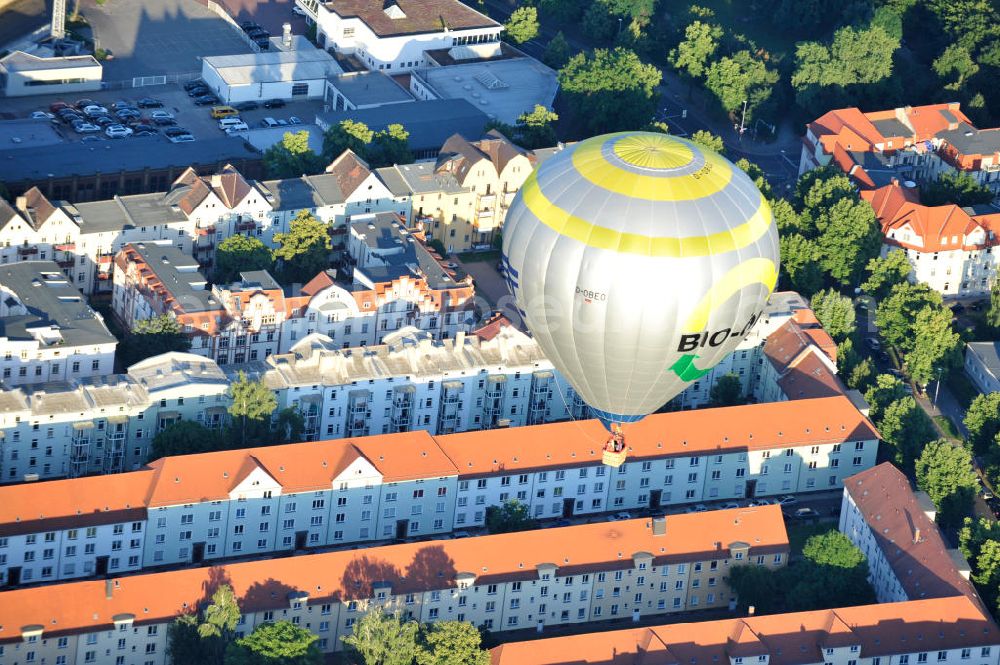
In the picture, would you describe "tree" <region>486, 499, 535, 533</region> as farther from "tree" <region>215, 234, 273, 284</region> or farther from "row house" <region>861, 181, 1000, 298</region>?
"row house" <region>861, 181, 1000, 298</region>

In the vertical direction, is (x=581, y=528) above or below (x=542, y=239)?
below

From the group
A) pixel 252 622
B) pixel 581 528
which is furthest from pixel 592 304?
pixel 252 622

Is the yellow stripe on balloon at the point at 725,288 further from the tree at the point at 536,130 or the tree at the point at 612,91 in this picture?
the tree at the point at 612,91

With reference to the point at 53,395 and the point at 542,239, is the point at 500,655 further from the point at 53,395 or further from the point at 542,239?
the point at 53,395

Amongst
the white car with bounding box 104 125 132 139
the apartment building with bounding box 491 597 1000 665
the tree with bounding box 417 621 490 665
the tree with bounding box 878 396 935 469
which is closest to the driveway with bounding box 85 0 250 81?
the white car with bounding box 104 125 132 139

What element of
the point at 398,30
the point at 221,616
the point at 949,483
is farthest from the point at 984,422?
the point at 398,30

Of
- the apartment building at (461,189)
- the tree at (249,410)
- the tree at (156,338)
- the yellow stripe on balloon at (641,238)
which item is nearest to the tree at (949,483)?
the yellow stripe on balloon at (641,238)
